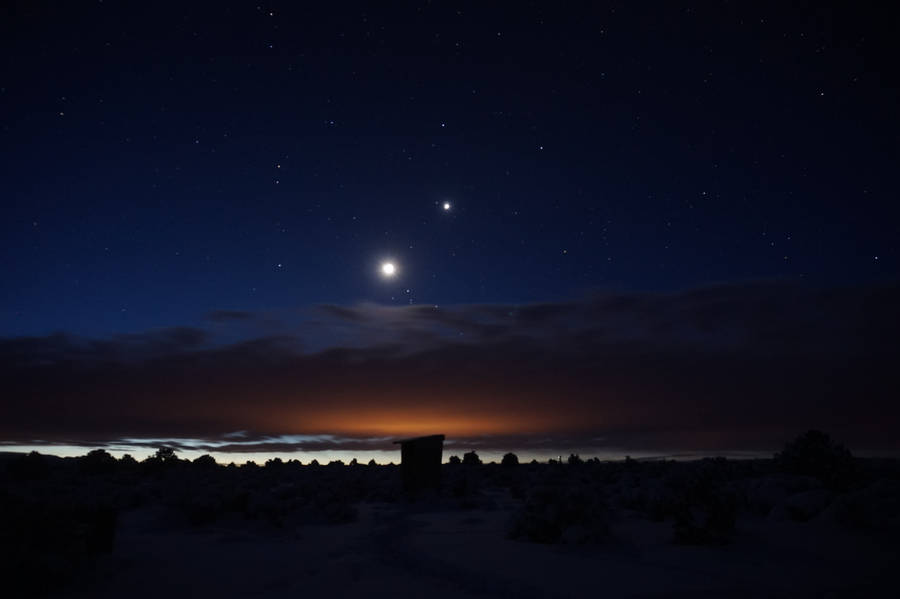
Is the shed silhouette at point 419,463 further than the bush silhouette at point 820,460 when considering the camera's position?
Yes

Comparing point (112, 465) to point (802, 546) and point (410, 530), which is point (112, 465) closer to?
point (410, 530)

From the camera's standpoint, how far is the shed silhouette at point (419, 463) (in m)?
24.3

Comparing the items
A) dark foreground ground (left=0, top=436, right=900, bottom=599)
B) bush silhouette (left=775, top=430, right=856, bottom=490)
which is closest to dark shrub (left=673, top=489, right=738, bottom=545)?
dark foreground ground (left=0, top=436, right=900, bottom=599)

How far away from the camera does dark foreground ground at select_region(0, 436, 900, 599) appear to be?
328 inches

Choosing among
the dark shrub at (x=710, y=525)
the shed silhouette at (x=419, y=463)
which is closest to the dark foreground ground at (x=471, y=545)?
the dark shrub at (x=710, y=525)

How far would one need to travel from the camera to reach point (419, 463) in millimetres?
24484

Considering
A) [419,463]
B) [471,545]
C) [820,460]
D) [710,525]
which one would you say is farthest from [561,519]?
[820,460]

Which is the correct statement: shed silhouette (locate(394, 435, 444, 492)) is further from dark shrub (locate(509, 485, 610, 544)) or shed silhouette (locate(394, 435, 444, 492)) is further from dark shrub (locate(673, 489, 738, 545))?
dark shrub (locate(673, 489, 738, 545))

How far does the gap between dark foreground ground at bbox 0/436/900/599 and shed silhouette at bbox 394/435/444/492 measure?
11.9 ft

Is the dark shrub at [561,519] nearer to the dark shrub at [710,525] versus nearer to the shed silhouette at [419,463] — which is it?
the dark shrub at [710,525]

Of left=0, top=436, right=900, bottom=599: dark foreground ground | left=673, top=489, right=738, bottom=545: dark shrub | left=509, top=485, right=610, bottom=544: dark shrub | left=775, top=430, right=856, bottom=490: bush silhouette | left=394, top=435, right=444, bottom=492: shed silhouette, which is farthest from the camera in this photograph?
left=394, top=435, right=444, bottom=492: shed silhouette

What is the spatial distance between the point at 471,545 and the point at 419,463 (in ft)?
40.1

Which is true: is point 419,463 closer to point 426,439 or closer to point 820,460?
point 426,439

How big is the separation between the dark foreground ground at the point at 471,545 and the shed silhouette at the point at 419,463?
143 inches
